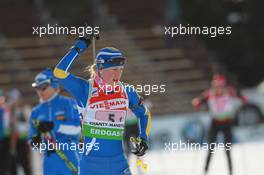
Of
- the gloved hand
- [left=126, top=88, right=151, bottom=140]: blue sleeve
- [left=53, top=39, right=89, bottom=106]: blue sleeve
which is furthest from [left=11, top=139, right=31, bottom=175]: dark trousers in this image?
the gloved hand

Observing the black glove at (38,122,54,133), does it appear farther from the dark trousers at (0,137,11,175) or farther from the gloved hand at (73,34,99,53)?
the dark trousers at (0,137,11,175)

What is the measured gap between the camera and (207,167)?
12602 millimetres

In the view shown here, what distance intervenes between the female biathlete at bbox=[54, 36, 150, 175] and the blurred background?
971 centimetres

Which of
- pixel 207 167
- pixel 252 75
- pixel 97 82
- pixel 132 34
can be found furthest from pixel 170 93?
pixel 97 82

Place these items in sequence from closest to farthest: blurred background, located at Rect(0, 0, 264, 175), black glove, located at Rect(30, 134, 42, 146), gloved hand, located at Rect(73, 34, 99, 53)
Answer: gloved hand, located at Rect(73, 34, 99, 53), black glove, located at Rect(30, 134, 42, 146), blurred background, located at Rect(0, 0, 264, 175)

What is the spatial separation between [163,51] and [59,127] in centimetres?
1646

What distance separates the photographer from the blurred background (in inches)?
798

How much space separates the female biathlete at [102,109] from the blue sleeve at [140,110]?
0.01 meters

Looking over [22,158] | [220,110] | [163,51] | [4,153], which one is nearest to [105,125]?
[22,158]

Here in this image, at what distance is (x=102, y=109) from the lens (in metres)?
6.98

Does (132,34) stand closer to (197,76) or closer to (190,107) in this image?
(197,76)

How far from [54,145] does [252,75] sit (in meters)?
20.9

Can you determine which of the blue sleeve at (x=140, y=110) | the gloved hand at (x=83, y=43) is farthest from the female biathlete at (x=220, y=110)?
the gloved hand at (x=83, y=43)

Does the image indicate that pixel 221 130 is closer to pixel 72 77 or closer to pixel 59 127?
pixel 59 127
